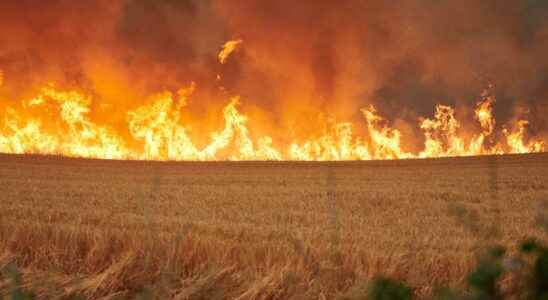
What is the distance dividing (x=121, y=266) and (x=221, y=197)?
37.2 ft

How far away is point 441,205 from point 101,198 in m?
9.61

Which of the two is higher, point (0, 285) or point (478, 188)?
point (478, 188)

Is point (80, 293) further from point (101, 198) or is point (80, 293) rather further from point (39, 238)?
point (101, 198)

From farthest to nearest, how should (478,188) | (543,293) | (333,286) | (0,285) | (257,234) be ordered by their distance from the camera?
(478,188) → (257,234) → (333,286) → (0,285) → (543,293)

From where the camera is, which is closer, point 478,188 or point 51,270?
point 51,270

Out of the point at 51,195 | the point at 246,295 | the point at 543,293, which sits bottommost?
the point at 246,295

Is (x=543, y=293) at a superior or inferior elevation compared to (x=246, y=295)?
superior

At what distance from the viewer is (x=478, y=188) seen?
810 inches

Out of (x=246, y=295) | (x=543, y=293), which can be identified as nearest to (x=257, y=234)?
(x=246, y=295)

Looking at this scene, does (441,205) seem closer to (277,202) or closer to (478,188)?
(277,202)

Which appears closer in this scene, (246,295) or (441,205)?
(246,295)

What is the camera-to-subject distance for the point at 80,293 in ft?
13.7

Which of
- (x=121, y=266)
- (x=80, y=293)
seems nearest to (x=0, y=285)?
(x=80, y=293)

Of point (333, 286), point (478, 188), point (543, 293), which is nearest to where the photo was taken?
point (543, 293)
